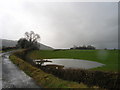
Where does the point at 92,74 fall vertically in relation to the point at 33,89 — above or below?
above

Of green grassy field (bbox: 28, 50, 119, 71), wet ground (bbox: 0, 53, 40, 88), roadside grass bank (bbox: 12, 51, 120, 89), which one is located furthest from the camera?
green grassy field (bbox: 28, 50, 119, 71)

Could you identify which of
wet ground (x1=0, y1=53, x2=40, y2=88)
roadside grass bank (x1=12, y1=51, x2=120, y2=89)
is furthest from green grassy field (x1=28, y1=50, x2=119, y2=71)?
wet ground (x1=0, y1=53, x2=40, y2=88)

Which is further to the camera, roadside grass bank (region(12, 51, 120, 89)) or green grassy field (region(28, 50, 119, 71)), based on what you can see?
green grassy field (region(28, 50, 119, 71))

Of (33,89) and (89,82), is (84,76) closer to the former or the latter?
(89,82)

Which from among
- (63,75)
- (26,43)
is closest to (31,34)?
(26,43)

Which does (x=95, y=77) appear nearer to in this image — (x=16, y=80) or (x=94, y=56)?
(x=16, y=80)

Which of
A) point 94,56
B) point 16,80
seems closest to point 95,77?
point 16,80

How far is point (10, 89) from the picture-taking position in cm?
516

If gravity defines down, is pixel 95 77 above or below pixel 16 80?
above

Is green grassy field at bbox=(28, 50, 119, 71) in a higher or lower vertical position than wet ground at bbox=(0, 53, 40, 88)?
lower

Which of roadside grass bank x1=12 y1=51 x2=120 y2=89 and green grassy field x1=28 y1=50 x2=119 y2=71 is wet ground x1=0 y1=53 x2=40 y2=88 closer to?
roadside grass bank x1=12 y1=51 x2=120 y2=89

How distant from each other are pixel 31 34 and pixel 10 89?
67610 millimetres

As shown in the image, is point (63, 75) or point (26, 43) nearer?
point (63, 75)

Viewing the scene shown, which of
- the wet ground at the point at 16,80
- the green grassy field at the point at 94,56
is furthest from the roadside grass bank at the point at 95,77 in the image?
the green grassy field at the point at 94,56
